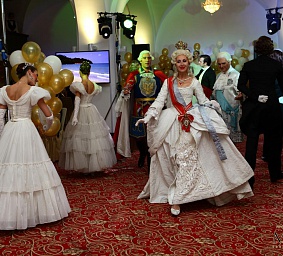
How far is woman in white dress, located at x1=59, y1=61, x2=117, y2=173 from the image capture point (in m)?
6.64

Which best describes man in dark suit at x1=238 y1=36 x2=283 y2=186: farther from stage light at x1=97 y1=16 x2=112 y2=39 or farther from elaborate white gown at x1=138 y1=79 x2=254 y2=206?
stage light at x1=97 y1=16 x2=112 y2=39

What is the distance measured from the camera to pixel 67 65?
11.5 meters

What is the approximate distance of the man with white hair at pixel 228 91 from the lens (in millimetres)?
7895

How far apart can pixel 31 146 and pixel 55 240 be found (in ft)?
2.94

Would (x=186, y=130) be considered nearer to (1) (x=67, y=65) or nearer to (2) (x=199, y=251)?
(2) (x=199, y=251)

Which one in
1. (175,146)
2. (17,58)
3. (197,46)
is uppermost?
(197,46)

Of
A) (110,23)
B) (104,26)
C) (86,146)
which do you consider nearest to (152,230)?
(86,146)

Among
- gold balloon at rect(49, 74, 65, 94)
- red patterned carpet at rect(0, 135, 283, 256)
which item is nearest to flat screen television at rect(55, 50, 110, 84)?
gold balloon at rect(49, 74, 65, 94)

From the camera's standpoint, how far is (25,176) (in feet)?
13.7

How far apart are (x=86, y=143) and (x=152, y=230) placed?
111 inches

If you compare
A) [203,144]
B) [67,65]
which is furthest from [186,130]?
[67,65]

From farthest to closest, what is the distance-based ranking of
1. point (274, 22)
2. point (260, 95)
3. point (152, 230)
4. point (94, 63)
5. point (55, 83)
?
point (274, 22)
point (94, 63)
point (55, 83)
point (260, 95)
point (152, 230)

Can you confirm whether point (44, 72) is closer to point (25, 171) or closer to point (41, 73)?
point (41, 73)

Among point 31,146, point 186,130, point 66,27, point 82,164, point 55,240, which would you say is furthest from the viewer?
point 66,27
